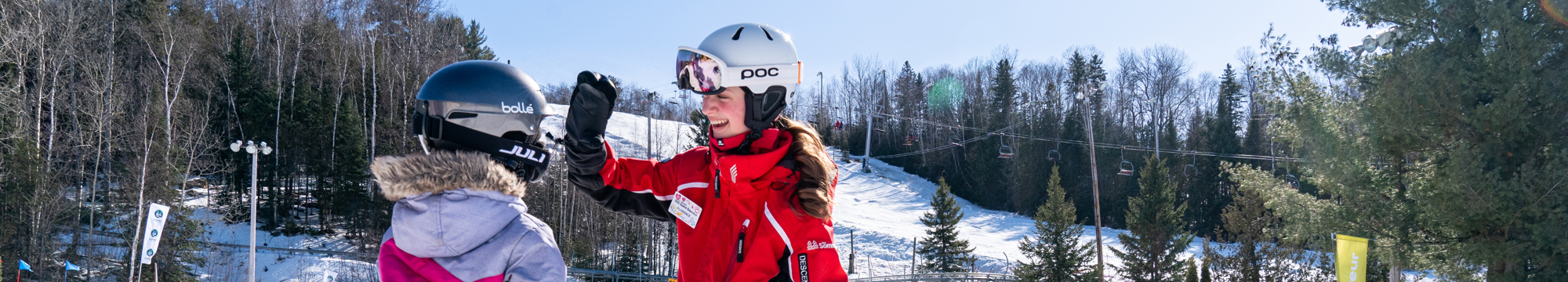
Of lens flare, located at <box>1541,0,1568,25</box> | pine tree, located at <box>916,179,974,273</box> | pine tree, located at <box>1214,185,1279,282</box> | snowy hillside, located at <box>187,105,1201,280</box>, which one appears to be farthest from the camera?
pine tree, located at <box>916,179,974,273</box>

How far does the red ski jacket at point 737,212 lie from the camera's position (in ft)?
8.90

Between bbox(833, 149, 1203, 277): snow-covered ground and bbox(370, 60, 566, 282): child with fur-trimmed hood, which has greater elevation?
bbox(370, 60, 566, 282): child with fur-trimmed hood

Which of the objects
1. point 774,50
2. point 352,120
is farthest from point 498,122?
point 352,120

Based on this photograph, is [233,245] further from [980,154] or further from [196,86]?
[980,154]

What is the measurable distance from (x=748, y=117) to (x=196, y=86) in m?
37.9

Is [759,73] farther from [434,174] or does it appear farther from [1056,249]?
[1056,249]

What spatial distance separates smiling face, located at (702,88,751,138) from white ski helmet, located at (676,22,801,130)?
1.0 inches

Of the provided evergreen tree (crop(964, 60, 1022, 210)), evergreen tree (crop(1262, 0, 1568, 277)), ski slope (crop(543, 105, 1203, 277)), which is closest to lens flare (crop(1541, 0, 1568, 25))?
evergreen tree (crop(1262, 0, 1568, 277))

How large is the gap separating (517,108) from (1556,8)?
17.1 m

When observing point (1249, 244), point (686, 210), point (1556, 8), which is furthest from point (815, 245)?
point (1249, 244)

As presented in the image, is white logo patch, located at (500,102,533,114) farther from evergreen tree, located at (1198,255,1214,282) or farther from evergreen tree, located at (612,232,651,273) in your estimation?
evergreen tree, located at (1198,255,1214,282)

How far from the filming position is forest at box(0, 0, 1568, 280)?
13.3m

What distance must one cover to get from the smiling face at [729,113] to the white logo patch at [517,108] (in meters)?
0.82

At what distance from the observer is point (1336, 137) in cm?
1623
